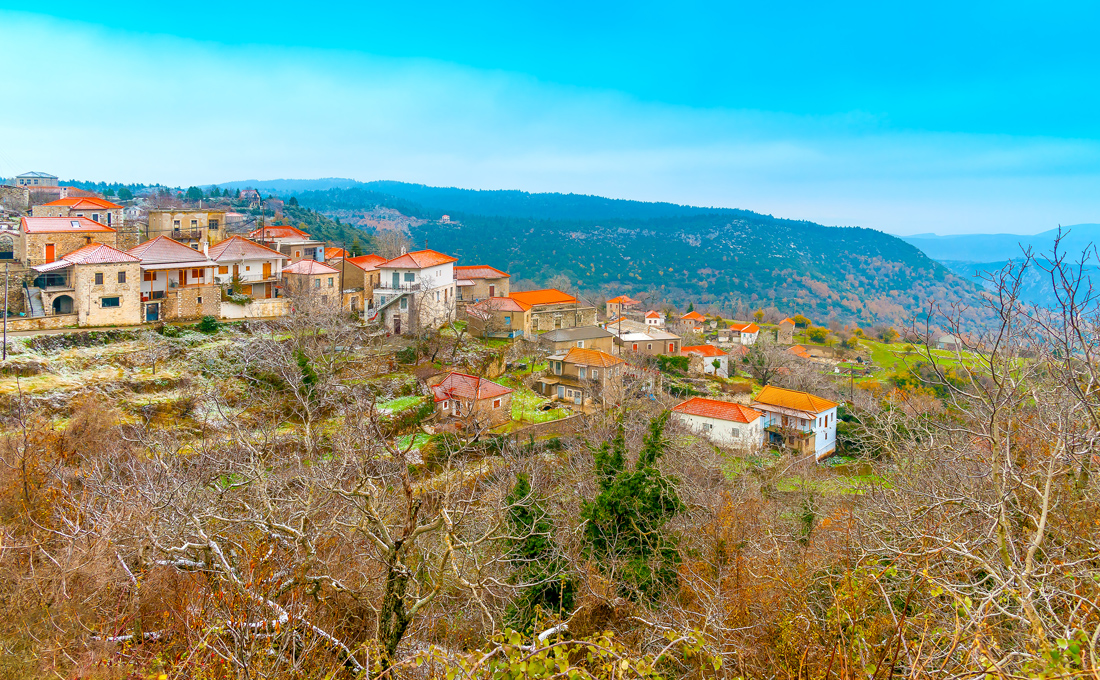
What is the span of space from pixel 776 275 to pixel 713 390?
9477 centimetres

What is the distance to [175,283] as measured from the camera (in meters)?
32.0

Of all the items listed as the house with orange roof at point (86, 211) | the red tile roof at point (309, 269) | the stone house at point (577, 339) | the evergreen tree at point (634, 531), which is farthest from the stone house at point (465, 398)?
the house with orange roof at point (86, 211)

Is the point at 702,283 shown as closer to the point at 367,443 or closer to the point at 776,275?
the point at 776,275

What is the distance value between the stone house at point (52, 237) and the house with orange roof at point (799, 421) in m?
38.5

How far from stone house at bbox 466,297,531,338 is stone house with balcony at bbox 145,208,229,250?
1918cm

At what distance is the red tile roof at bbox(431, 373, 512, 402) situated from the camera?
27.9 m

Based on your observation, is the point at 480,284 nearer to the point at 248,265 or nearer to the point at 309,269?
the point at 309,269

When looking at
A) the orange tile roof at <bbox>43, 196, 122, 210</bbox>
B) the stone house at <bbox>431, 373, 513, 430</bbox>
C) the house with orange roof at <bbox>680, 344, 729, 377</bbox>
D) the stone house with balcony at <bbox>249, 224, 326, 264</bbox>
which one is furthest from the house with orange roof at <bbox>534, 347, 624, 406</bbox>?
the orange tile roof at <bbox>43, 196, 122, 210</bbox>

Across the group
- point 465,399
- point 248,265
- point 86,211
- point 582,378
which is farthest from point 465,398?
point 86,211

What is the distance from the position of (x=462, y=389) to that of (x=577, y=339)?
13993mm

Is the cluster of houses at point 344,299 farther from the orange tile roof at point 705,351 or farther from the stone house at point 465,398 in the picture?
the orange tile roof at point 705,351

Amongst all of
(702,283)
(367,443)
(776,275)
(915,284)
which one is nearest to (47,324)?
(367,443)

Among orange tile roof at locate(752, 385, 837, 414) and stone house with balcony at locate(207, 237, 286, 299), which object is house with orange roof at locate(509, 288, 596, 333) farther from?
stone house with balcony at locate(207, 237, 286, 299)

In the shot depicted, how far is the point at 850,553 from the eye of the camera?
8844 mm
